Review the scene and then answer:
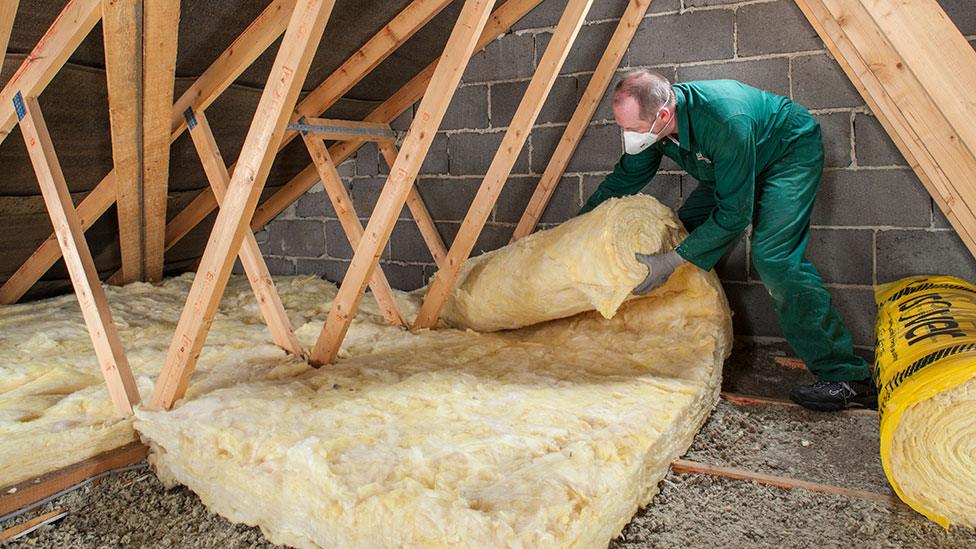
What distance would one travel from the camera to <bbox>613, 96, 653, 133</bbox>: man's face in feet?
7.95

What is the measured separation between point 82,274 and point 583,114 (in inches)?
84.5

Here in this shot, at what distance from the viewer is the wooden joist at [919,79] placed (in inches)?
50.7

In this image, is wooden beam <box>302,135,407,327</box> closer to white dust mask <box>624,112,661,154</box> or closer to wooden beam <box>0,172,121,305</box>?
wooden beam <box>0,172,121,305</box>

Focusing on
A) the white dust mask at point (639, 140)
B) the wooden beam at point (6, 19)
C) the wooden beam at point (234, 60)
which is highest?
the wooden beam at point (6, 19)

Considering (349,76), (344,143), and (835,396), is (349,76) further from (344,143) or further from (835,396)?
(835,396)

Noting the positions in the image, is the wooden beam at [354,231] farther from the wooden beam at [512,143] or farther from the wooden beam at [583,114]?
the wooden beam at [583,114]

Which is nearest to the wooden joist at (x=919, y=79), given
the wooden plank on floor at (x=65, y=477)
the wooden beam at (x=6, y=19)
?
the wooden beam at (x=6, y=19)

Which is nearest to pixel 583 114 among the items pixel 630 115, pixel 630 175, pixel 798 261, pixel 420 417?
pixel 630 175

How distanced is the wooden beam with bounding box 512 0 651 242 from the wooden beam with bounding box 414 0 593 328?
517 millimetres

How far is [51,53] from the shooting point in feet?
6.51

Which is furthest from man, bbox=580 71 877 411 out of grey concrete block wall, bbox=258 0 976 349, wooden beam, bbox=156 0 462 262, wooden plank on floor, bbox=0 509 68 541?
wooden plank on floor, bbox=0 509 68 541

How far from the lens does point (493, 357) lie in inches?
→ 108

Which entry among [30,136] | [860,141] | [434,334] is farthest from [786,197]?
[30,136]

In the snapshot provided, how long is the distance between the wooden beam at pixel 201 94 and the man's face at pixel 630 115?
1150 millimetres
